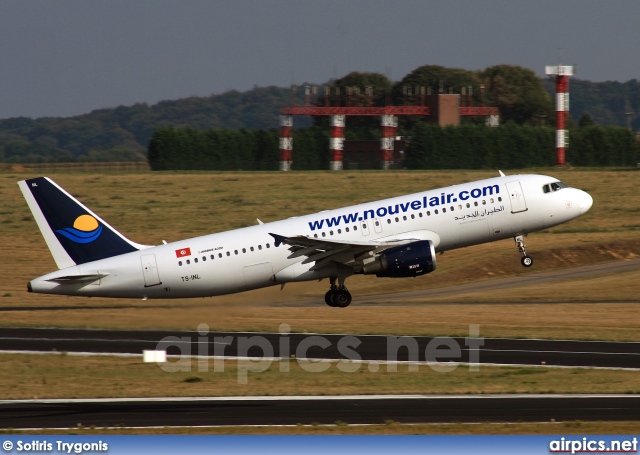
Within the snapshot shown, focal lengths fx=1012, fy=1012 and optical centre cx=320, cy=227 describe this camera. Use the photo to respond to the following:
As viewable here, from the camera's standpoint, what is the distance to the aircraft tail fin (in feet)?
142

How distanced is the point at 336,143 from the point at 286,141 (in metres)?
6.53

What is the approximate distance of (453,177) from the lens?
9719cm

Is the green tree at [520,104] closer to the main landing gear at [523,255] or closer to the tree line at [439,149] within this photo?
the tree line at [439,149]

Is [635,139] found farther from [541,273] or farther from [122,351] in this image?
[122,351]

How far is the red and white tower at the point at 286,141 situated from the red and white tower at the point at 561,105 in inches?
1319

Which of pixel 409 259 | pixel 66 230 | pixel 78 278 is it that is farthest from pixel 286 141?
pixel 409 259

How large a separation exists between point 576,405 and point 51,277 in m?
22.7

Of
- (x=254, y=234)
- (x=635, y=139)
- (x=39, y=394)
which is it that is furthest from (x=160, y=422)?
(x=635, y=139)

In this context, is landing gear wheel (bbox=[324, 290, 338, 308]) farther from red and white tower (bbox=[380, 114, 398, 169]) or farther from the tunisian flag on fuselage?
red and white tower (bbox=[380, 114, 398, 169])

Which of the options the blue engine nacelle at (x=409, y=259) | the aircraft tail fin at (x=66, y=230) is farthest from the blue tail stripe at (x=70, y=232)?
the blue engine nacelle at (x=409, y=259)

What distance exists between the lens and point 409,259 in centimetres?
4041

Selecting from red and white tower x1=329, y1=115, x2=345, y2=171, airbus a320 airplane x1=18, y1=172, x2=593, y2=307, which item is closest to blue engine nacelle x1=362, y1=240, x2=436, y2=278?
airbus a320 airplane x1=18, y1=172, x2=593, y2=307

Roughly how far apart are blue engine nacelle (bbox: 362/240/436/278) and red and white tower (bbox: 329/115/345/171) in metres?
89.5

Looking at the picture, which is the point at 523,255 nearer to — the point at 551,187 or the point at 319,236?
the point at 551,187
